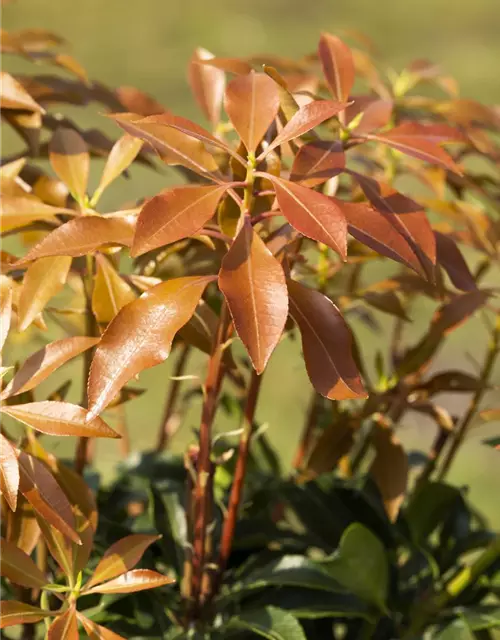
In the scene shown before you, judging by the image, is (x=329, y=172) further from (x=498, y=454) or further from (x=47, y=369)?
(x=498, y=454)

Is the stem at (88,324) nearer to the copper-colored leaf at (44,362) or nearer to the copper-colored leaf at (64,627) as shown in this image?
the copper-colored leaf at (44,362)

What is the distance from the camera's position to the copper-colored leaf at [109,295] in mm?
725

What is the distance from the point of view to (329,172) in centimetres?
71

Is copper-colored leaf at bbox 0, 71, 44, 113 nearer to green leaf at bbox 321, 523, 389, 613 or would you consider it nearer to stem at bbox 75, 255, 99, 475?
stem at bbox 75, 255, 99, 475

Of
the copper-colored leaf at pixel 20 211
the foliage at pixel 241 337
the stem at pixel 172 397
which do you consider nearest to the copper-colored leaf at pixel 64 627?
the foliage at pixel 241 337

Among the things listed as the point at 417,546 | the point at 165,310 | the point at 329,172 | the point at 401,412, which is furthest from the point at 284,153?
the point at 417,546

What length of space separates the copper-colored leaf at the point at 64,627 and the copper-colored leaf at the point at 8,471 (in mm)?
104

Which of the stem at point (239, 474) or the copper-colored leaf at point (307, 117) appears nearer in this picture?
the copper-colored leaf at point (307, 117)

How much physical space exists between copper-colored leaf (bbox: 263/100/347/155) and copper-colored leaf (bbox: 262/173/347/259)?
0.14ft

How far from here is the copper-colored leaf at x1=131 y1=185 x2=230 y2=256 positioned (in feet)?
2.05

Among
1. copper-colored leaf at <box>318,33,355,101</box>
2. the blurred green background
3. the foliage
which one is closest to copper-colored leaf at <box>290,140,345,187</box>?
the foliage

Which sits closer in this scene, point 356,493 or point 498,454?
point 356,493

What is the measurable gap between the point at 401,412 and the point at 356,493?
4.3 inches

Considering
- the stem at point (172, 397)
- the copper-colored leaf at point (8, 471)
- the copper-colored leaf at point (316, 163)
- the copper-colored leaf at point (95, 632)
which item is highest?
the copper-colored leaf at point (316, 163)
